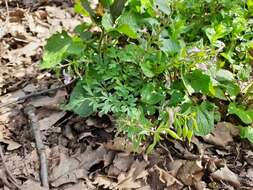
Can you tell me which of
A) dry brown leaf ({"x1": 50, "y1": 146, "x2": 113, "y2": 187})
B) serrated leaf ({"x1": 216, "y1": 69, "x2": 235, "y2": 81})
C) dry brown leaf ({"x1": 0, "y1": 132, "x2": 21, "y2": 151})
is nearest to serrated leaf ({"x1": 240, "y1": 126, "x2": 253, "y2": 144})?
serrated leaf ({"x1": 216, "y1": 69, "x2": 235, "y2": 81})

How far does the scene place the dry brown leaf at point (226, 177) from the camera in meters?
1.82

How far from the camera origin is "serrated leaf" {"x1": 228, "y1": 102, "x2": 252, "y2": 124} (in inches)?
76.6

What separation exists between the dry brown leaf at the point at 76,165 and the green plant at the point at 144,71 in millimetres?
176

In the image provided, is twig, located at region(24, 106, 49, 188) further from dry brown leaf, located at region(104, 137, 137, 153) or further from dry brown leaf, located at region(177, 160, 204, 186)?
dry brown leaf, located at region(177, 160, 204, 186)

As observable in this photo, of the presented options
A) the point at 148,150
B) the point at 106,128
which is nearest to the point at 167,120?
the point at 148,150

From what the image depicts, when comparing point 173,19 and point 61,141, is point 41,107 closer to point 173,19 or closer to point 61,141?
point 61,141

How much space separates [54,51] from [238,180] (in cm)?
99

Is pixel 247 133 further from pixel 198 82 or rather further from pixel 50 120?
pixel 50 120

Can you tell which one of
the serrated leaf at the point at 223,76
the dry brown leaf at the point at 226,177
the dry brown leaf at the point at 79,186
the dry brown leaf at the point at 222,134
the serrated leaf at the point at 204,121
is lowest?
the dry brown leaf at the point at 226,177

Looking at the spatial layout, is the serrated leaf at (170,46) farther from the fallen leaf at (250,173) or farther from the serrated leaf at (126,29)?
the fallen leaf at (250,173)

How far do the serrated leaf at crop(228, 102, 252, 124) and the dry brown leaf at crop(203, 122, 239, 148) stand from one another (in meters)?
Result: 0.07

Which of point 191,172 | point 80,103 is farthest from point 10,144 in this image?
point 191,172

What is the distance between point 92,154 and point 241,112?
72 cm

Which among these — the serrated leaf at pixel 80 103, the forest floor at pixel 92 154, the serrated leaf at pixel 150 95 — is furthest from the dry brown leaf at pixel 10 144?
the serrated leaf at pixel 150 95
